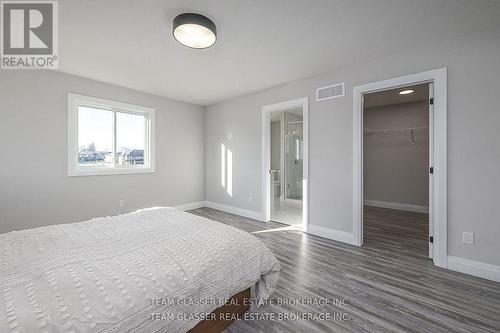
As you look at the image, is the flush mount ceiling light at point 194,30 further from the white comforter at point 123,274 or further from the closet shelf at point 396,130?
the closet shelf at point 396,130

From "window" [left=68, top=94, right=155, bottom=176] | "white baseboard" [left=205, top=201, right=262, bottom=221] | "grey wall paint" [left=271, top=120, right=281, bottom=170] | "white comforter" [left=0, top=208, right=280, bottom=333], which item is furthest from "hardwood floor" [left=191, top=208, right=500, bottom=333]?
"window" [left=68, top=94, right=155, bottom=176]

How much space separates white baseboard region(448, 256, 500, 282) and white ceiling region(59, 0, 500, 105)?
245 cm

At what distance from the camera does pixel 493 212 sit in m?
2.20

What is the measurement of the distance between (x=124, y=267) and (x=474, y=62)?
3.69 m

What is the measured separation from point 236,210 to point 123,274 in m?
3.67

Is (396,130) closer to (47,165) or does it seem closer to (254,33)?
(254,33)

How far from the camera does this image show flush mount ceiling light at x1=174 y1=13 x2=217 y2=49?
78.5 inches

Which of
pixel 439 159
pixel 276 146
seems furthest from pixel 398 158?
pixel 439 159

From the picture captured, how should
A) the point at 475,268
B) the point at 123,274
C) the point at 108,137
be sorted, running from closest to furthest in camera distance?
1. the point at 123,274
2. the point at 475,268
3. the point at 108,137

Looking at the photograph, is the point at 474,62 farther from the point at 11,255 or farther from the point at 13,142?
the point at 13,142

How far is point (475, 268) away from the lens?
225 cm

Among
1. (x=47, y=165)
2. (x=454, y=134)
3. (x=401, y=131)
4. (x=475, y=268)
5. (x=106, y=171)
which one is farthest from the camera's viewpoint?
(x=401, y=131)

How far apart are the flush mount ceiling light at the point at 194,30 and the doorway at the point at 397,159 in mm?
3666

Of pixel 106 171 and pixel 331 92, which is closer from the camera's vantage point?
pixel 331 92
